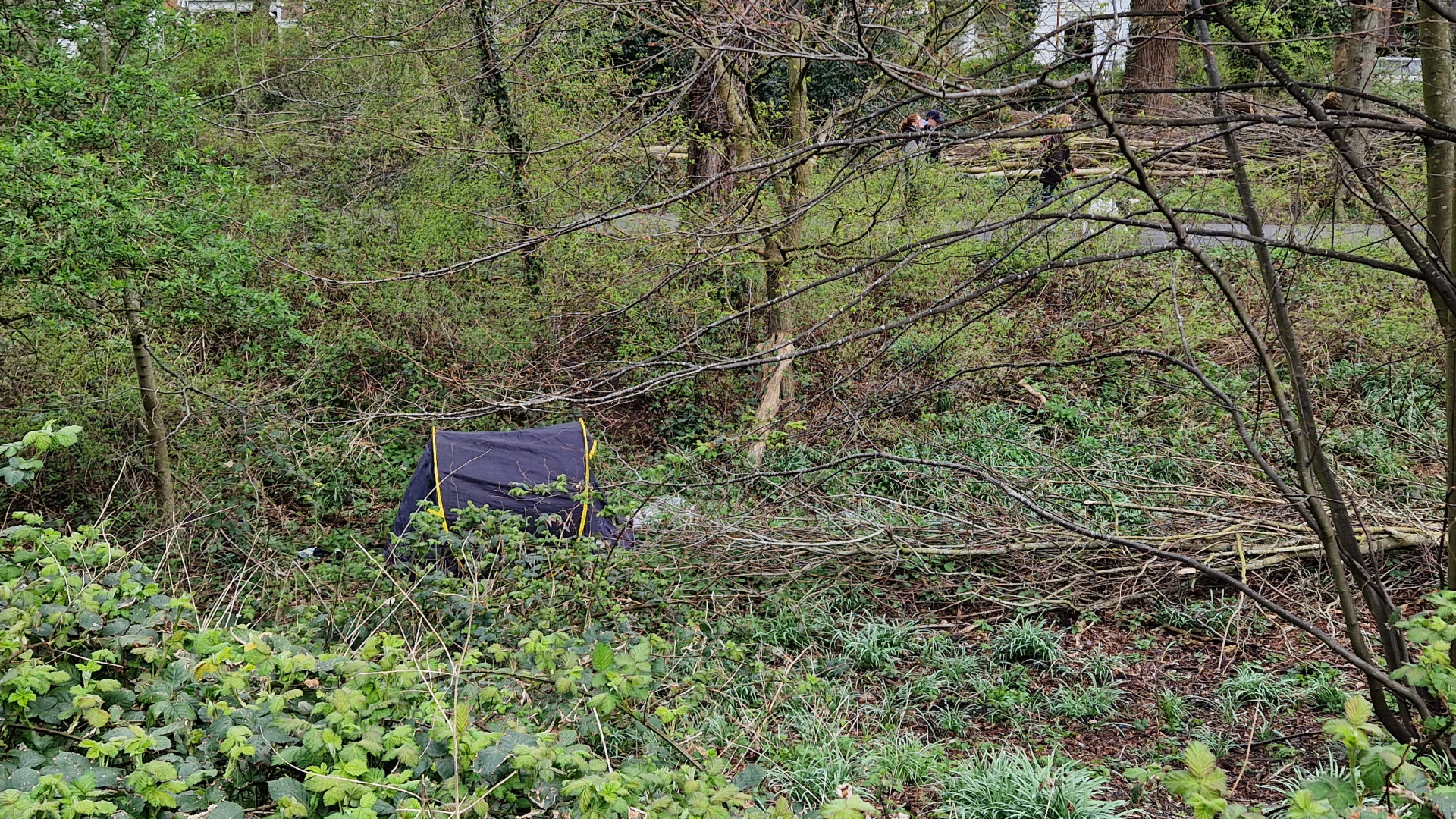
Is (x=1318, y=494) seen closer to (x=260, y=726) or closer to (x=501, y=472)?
(x=260, y=726)

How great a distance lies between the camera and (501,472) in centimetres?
715

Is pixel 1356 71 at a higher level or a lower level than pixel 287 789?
higher

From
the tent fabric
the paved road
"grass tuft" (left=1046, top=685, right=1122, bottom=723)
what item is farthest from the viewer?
the tent fabric

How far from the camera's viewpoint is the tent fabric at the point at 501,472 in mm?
6984

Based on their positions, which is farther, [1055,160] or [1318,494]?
[1055,160]

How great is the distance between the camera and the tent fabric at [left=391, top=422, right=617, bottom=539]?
698 cm

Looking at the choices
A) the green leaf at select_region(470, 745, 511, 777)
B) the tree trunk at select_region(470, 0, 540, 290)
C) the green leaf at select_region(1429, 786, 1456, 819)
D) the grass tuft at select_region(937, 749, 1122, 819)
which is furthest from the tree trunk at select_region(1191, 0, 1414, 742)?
the tree trunk at select_region(470, 0, 540, 290)

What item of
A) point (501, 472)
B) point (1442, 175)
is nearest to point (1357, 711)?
point (1442, 175)

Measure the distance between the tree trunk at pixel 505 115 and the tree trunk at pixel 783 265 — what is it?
240 centimetres

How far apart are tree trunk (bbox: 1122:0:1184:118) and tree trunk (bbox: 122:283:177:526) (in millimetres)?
6767

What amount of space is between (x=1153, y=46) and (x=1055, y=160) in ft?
2.84

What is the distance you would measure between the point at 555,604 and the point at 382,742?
278 centimetres

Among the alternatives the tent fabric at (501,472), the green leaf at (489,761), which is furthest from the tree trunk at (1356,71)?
the tent fabric at (501,472)

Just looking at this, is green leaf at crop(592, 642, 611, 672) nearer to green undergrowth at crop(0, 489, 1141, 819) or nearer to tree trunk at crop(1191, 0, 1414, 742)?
green undergrowth at crop(0, 489, 1141, 819)
